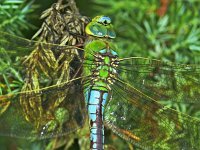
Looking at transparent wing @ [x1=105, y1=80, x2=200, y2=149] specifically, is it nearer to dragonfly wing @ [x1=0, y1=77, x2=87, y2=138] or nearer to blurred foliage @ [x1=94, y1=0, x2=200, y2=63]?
dragonfly wing @ [x1=0, y1=77, x2=87, y2=138]

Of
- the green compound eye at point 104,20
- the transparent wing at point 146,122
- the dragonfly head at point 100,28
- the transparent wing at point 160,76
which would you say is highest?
the green compound eye at point 104,20

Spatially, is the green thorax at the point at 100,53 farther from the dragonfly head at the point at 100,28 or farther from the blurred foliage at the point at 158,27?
the blurred foliage at the point at 158,27

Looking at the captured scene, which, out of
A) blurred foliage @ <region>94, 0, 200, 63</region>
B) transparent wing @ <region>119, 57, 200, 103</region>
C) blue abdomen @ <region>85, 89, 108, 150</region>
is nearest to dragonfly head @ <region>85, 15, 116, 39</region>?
transparent wing @ <region>119, 57, 200, 103</region>

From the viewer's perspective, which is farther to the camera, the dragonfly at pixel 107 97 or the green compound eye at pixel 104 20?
the green compound eye at pixel 104 20

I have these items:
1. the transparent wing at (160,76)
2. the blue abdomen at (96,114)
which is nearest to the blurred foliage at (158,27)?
the transparent wing at (160,76)

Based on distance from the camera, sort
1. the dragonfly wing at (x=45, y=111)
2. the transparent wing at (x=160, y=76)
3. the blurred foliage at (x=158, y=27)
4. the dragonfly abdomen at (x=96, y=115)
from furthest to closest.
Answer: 1. the blurred foliage at (x=158, y=27)
2. the transparent wing at (x=160, y=76)
3. the dragonfly abdomen at (x=96, y=115)
4. the dragonfly wing at (x=45, y=111)

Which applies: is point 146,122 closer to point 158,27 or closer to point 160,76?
point 160,76

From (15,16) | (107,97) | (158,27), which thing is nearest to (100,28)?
(107,97)

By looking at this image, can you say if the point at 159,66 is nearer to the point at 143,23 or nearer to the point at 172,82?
the point at 172,82
